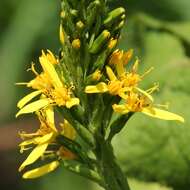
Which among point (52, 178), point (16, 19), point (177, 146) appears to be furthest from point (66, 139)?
point (16, 19)

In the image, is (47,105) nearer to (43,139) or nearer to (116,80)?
(43,139)

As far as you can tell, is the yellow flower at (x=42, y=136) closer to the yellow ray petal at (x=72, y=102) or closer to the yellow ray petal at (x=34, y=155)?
the yellow ray petal at (x=34, y=155)

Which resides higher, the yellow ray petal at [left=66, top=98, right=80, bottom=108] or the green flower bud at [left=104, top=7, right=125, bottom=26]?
the green flower bud at [left=104, top=7, right=125, bottom=26]

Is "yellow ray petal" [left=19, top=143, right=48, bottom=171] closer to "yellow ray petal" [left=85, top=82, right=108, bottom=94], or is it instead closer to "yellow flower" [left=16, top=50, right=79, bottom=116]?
"yellow flower" [left=16, top=50, right=79, bottom=116]

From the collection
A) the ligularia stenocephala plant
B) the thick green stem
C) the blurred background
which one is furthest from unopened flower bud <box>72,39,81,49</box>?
the blurred background

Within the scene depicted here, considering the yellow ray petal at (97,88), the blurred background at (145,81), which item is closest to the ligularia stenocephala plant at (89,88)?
the yellow ray petal at (97,88)

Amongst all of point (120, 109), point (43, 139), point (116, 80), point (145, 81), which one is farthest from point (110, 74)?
point (145, 81)

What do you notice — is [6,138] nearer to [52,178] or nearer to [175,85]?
[52,178]
